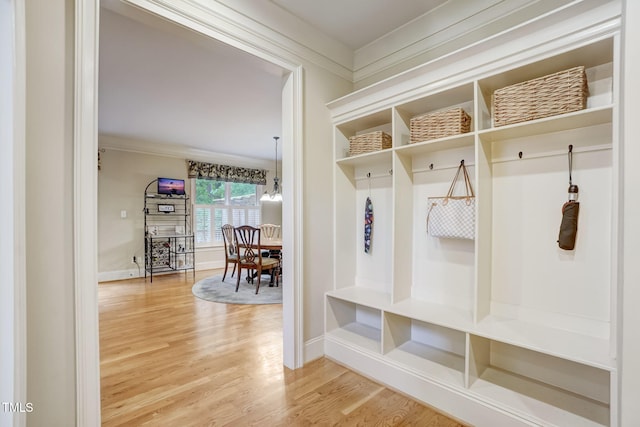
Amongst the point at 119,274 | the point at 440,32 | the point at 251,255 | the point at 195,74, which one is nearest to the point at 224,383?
the point at 251,255

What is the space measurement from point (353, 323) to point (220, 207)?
4.94 m

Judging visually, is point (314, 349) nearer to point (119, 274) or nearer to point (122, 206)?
point (119, 274)

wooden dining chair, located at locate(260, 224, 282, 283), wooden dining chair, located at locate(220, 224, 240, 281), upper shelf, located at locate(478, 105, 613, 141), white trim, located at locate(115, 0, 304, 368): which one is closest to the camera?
upper shelf, located at locate(478, 105, 613, 141)

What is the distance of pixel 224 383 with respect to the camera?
81.5 inches

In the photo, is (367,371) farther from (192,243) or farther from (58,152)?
(192,243)

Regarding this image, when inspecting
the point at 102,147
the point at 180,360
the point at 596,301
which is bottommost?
the point at 180,360

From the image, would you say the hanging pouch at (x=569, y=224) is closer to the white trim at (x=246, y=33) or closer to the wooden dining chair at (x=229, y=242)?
the white trim at (x=246, y=33)

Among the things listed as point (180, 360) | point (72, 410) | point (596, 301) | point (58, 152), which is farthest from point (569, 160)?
point (180, 360)

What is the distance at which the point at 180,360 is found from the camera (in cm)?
242

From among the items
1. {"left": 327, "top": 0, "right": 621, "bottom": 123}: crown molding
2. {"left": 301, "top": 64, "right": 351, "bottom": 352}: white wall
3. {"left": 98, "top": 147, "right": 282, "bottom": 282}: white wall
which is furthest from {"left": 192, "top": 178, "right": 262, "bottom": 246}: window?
{"left": 327, "top": 0, "right": 621, "bottom": 123}: crown molding

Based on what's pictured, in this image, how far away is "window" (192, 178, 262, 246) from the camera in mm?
6406

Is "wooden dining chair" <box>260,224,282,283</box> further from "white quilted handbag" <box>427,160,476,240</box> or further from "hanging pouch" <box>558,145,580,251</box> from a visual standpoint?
"hanging pouch" <box>558,145,580,251</box>

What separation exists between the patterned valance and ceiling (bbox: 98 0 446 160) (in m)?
0.90

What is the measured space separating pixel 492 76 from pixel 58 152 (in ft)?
7.26
